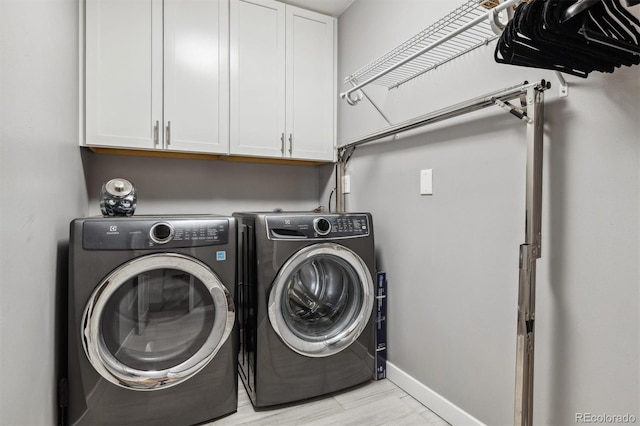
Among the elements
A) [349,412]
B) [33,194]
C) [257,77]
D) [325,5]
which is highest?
[325,5]

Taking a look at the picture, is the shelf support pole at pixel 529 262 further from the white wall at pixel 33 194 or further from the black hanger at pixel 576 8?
the white wall at pixel 33 194

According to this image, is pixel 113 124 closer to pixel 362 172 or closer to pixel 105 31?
pixel 105 31

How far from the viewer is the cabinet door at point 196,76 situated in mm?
1958

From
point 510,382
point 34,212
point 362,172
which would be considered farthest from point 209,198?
point 510,382

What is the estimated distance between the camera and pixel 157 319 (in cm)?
151

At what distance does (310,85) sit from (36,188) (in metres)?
1.72

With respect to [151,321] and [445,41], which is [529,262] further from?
[151,321]

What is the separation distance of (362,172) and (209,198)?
1104 mm

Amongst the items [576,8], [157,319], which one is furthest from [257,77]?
[576,8]

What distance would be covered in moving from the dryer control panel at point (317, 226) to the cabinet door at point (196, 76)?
30.0 inches

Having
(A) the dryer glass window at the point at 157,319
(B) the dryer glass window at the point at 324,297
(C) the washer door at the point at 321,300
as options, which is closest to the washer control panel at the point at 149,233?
(A) the dryer glass window at the point at 157,319

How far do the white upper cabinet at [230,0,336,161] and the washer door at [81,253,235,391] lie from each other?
0.94 meters

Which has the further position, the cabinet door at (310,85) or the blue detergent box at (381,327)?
the cabinet door at (310,85)

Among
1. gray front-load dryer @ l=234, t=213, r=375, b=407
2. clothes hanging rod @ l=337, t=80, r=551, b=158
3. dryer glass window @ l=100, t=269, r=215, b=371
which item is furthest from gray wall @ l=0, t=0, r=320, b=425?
clothes hanging rod @ l=337, t=80, r=551, b=158
